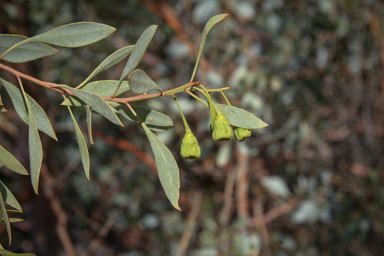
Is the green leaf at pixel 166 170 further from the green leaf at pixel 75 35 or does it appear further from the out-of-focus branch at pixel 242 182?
the out-of-focus branch at pixel 242 182

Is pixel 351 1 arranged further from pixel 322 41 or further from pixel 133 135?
pixel 133 135

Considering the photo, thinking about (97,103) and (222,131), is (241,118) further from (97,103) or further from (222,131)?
(97,103)

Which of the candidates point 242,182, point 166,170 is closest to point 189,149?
point 166,170

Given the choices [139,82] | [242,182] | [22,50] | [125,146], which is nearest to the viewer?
[139,82]

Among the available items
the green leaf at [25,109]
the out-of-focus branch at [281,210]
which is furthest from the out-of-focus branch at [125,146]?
the green leaf at [25,109]

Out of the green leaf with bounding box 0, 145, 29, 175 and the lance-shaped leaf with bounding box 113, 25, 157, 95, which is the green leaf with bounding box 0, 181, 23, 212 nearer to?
the green leaf with bounding box 0, 145, 29, 175

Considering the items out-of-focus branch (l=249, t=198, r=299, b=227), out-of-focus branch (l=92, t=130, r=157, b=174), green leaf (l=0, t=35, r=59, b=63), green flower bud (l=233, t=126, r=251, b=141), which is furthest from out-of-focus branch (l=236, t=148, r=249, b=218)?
green leaf (l=0, t=35, r=59, b=63)
